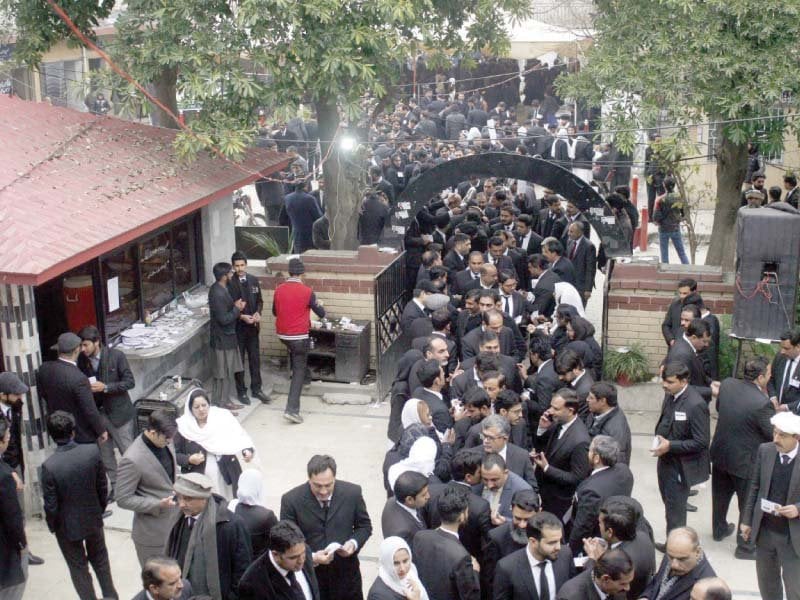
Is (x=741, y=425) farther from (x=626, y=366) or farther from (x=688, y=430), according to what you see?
(x=626, y=366)

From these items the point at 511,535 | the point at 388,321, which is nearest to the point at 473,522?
the point at 511,535

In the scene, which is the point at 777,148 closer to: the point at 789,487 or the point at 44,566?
the point at 789,487

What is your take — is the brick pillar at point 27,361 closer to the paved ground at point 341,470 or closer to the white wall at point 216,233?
the paved ground at point 341,470

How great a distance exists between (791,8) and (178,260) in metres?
7.53

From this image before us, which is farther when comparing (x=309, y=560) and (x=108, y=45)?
(x=108, y=45)

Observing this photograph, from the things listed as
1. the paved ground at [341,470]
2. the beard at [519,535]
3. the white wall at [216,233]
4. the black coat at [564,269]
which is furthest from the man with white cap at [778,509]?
the white wall at [216,233]

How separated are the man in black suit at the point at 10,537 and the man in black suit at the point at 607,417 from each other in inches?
166

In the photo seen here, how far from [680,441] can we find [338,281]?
5741mm

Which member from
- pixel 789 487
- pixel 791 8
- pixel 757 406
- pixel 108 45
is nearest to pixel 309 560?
pixel 789 487

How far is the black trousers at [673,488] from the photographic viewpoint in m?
8.81

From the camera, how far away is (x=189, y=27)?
12406 mm

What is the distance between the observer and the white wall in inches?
535

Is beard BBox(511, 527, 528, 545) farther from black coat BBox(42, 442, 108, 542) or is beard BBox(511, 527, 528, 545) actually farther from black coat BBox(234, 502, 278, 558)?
black coat BBox(42, 442, 108, 542)

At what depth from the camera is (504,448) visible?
25.3ft
